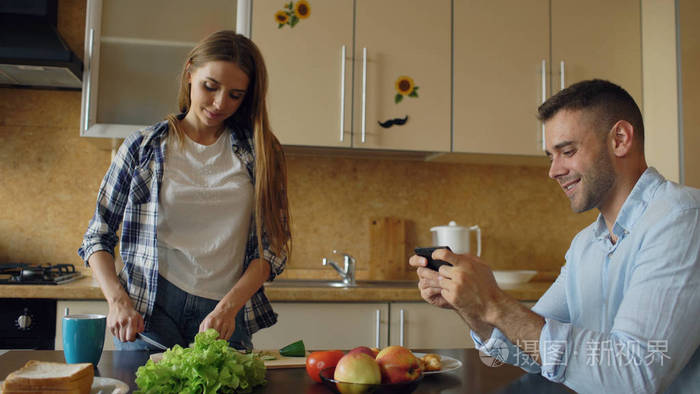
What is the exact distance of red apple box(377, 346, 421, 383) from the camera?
90cm

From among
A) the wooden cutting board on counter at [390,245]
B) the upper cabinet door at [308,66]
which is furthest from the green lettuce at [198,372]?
the wooden cutting board on counter at [390,245]

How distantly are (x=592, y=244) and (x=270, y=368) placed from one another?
72 cm

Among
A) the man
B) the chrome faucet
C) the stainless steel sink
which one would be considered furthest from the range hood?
the man

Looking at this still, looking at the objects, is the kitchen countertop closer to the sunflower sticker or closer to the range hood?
the range hood

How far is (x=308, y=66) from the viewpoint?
251cm

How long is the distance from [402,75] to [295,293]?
106 cm

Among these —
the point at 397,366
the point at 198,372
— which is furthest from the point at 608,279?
the point at 198,372

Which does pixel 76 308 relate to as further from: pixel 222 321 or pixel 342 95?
pixel 342 95

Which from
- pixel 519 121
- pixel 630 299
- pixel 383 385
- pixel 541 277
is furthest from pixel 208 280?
pixel 541 277

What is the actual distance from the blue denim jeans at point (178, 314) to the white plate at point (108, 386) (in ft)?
1.28

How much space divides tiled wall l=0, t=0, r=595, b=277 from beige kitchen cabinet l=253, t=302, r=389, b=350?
0.56 meters

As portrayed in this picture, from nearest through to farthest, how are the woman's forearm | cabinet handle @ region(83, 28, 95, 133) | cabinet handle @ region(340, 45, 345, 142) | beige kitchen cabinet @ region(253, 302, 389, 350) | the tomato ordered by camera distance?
the tomato, the woman's forearm, beige kitchen cabinet @ region(253, 302, 389, 350), cabinet handle @ region(83, 28, 95, 133), cabinet handle @ region(340, 45, 345, 142)

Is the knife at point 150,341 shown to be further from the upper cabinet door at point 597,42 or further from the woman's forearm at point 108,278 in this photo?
the upper cabinet door at point 597,42

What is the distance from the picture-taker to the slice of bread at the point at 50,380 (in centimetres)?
83
